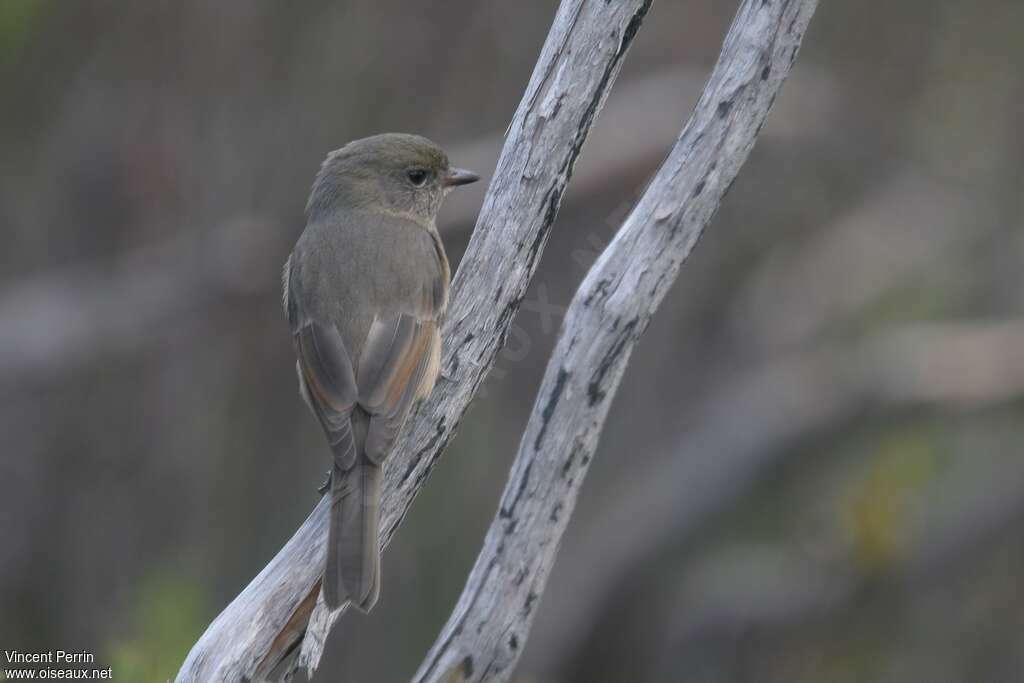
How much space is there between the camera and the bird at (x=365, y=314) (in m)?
4.41

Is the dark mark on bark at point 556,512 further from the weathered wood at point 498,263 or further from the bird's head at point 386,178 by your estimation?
the bird's head at point 386,178

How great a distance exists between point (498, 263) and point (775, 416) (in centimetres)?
486

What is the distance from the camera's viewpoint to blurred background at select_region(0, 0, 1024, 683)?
928 centimetres

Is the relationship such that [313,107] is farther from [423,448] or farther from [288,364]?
[423,448]

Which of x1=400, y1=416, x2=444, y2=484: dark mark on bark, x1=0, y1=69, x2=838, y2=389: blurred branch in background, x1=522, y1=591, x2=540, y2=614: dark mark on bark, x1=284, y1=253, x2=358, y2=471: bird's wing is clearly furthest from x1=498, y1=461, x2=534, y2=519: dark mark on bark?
x1=0, y1=69, x2=838, y2=389: blurred branch in background

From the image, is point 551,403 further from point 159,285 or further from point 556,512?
point 159,285

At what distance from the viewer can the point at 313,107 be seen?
33.6 ft

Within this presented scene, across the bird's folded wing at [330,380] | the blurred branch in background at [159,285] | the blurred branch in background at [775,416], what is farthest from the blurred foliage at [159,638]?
the blurred branch in background at [775,416]

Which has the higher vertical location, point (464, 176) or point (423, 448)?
point (464, 176)

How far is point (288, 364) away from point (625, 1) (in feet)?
21.8

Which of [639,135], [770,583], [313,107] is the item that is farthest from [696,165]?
[313,107]

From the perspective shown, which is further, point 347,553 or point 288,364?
point 288,364

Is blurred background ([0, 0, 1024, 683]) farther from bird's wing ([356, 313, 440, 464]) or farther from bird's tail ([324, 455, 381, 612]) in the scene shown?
bird's tail ([324, 455, 381, 612])

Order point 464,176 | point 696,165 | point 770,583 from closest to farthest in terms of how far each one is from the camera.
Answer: point 696,165 < point 464,176 < point 770,583
